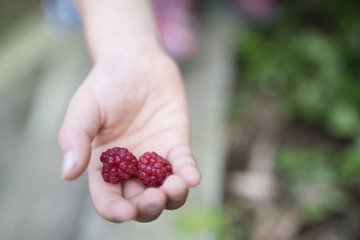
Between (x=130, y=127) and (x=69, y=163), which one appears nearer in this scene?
(x=69, y=163)

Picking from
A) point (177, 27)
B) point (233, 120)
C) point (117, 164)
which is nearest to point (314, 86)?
point (233, 120)

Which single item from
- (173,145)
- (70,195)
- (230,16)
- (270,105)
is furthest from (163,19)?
(173,145)

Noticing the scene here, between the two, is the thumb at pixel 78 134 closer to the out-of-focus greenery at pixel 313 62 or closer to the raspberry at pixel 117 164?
the raspberry at pixel 117 164

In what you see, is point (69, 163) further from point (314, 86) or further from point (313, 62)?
point (313, 62)

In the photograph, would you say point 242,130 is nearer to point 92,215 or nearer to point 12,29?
point 92,215

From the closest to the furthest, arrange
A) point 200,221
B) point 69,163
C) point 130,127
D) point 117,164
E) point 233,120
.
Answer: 1. point 69,163
2. point 117,164
3. point 130,127
4. point 200,221
5. point 233,120

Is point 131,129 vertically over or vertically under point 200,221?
over

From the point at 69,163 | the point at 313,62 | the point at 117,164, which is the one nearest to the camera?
the point at 69,163
